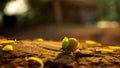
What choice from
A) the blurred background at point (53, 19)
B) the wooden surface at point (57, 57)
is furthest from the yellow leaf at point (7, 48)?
the blurred background at point (53, 19)

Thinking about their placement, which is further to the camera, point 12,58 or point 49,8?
point 49,8

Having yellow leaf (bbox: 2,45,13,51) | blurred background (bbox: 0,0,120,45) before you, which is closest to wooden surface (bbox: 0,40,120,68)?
yellow leaf (bbox: 2,45,13,51)

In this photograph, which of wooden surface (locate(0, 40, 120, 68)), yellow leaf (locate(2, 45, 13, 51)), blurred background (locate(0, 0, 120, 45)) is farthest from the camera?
blurred background (locate(0, 0, 120, 45))

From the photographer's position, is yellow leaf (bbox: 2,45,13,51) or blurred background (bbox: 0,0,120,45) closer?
yellow leaf (bbox: 2,45,13,51)

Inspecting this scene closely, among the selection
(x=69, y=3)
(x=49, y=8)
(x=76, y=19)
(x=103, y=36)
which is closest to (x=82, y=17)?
(x=76, y=19)

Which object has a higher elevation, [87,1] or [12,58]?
[87,1]

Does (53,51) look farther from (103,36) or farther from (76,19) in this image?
(76,19)

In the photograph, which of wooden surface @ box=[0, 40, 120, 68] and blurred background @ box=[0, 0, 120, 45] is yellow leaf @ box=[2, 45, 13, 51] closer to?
wooden surface @ box=[0, 40, 120, 68]

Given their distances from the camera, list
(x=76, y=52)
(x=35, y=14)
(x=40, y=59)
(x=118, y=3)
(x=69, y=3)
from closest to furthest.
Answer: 1. (x=40, y=59)
2. (x=76, y=52)
3. (x=35, y=14)
4. (x=69, y=3)
5. (x=118, y=3)
